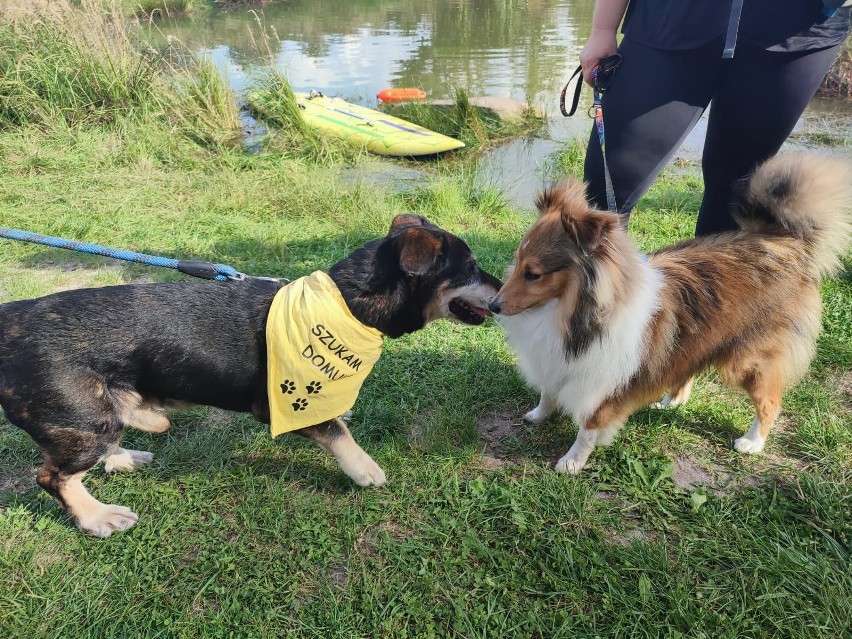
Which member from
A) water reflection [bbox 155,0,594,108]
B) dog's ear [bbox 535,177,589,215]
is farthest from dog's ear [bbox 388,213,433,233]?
water reflection [bbox 155,0,594,108]

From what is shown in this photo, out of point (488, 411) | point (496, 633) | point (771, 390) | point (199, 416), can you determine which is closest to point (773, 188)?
point (771, 390)

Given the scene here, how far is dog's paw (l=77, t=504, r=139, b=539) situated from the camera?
2604mm

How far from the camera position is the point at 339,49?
16.5m

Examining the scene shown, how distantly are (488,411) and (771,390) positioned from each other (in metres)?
1.66

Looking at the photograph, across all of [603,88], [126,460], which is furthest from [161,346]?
[603,88]

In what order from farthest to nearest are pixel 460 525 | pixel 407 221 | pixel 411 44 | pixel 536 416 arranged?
1. pixel 411 44
2. pixel 536 416
3. pixel 407 221
4. pixel 460 525

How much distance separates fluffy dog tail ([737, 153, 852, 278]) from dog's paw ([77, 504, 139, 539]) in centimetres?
374

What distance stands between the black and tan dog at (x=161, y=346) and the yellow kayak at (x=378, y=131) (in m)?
6.43

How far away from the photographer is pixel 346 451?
108 inches

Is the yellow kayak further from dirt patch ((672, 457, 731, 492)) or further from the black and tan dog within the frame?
dirt patch ((672, 457, 731, 492))

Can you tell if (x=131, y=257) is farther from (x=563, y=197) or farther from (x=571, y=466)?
(x=571, y=466)

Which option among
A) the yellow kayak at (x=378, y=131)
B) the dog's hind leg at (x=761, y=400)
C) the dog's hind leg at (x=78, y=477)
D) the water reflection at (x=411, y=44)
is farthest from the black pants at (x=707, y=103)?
→ the water reflection at (x=411, y=44)

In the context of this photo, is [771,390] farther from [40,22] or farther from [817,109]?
[40,22]

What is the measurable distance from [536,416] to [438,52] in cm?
1502
